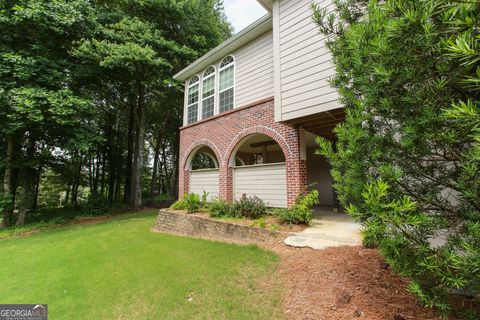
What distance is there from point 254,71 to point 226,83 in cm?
143

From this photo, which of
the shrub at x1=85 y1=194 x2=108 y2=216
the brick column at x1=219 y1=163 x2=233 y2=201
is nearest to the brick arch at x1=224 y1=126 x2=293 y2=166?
the brick column at x1=219 y1=163 x2=233 y2=201

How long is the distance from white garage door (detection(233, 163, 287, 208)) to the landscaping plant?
13.7ft

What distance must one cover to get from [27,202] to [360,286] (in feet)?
48.4

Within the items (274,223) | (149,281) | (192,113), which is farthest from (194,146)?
(149,281)

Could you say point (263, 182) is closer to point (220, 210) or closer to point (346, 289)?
point (220, 210)

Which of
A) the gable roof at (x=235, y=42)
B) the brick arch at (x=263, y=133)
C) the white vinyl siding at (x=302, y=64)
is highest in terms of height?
the gable roof at (x=235, y=42)

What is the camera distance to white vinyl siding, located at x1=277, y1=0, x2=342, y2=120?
5078mm

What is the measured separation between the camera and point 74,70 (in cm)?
1116

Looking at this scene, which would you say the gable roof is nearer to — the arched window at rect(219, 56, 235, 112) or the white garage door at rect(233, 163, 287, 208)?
the arched window at rect(219, 56, 235, 112)

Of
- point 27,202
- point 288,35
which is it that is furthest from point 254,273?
point 27,202

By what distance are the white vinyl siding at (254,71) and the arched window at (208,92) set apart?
55.5 inches

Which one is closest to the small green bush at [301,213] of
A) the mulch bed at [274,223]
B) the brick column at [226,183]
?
the mulch bed at [274,223]

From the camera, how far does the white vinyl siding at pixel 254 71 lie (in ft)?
23.3

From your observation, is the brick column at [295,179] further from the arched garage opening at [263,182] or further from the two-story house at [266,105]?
the arched garage opening at [263,182]
